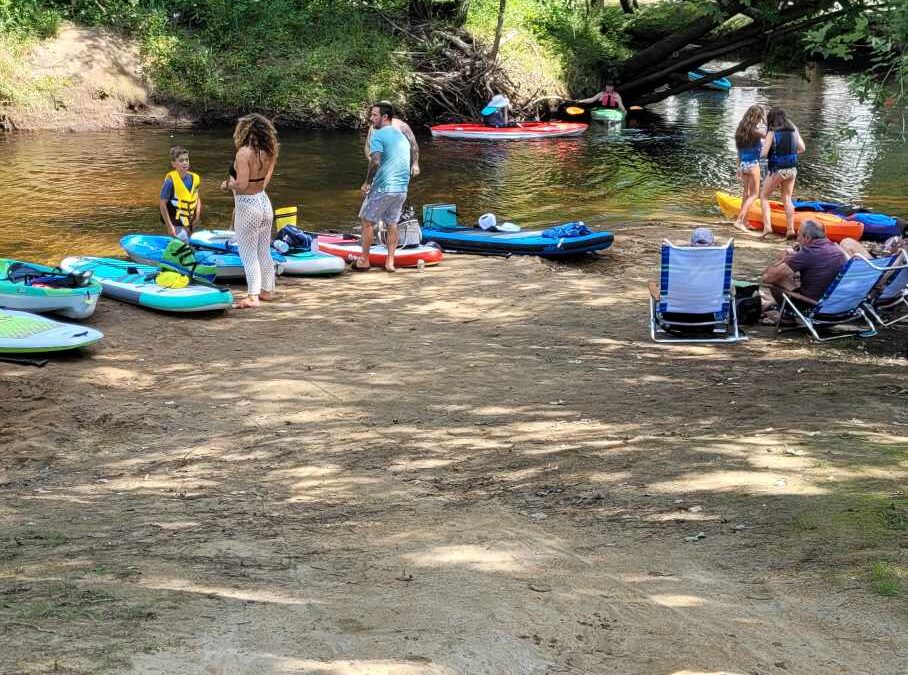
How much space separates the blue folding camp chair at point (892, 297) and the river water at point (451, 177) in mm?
3263

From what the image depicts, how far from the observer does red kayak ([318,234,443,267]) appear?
12359mm

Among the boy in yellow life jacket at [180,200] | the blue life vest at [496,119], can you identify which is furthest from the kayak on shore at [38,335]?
the blue life vest at [496,119]

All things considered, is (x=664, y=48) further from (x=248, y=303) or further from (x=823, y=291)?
(x=248, y=303)

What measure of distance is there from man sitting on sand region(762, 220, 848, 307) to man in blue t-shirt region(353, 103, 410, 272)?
4161mm

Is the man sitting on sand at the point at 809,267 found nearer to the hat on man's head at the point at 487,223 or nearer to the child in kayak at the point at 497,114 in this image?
the hat on man's head at the point at 487,223

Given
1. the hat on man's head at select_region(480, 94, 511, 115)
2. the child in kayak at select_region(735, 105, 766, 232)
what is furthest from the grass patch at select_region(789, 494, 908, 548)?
the hat on man's head at select_region(480, 94, 511, 115)

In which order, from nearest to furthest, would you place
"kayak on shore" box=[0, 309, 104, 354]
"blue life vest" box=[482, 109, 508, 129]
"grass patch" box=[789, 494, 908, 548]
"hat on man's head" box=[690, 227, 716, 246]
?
"grass patch" box=[789, 494, 908, 548] < "kayak on shore" box=[0, 309, 104, 354] < "hat on man's head" box=[690, 227, 716, 246] < "blue life vest" box=[482, 109, 508, 129]

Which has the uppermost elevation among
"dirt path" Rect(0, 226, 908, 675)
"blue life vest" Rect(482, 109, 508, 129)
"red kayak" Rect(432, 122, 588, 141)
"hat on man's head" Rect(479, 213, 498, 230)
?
"blue life vest" Rect(482, 109, 508, 129)

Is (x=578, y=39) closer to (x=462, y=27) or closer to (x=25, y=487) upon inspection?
(x=462, y=27)

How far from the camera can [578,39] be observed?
2920 centimetres

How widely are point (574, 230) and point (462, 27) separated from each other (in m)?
16.4

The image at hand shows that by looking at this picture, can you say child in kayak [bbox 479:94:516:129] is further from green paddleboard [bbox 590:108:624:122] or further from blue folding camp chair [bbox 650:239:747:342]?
blue folding camp chair [bbox 650:239:747:342]

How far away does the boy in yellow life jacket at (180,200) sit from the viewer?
1125 cm

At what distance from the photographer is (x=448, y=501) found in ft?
18.8
